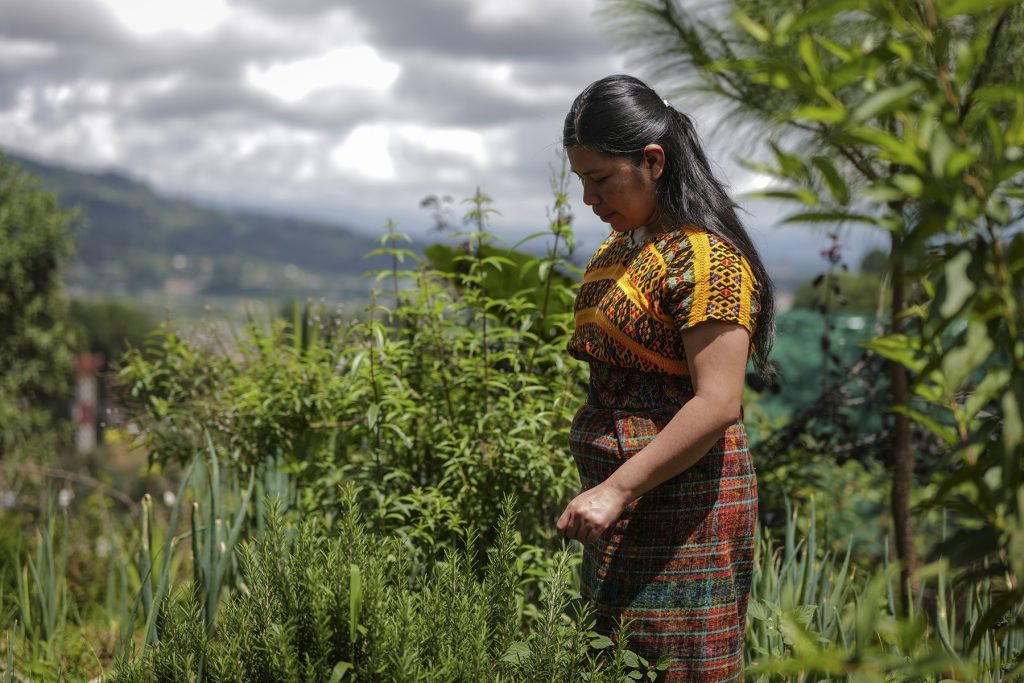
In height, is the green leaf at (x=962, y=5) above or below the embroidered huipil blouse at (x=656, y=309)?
above

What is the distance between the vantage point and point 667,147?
1.70 metres

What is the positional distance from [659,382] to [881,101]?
2.79 ft

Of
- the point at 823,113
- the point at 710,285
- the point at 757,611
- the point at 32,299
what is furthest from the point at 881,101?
the point at 32,299

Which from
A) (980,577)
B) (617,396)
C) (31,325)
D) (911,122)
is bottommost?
(980,577)

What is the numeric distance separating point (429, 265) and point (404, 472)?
0.78 meters

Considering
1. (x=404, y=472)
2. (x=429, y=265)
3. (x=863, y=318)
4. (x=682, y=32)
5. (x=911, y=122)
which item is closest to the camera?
(x=911, y=122)

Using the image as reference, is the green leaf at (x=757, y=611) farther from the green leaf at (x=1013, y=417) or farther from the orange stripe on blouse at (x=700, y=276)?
the green leaf at (x=1013, y=417)

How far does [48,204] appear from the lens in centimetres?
1590

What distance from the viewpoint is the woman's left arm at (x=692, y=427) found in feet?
4.87

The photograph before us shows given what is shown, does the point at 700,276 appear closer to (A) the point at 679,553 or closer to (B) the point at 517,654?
(A) the point at 679,553

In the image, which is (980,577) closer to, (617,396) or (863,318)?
(617,396)

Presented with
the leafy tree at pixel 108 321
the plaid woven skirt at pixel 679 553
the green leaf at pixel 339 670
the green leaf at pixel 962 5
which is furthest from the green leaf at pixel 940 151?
the leafy tree at pixel 108 321

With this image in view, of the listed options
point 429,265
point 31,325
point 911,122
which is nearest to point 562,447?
point 429,265

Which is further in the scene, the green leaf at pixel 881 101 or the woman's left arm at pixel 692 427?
the woman's left arm at pixel 692 427
